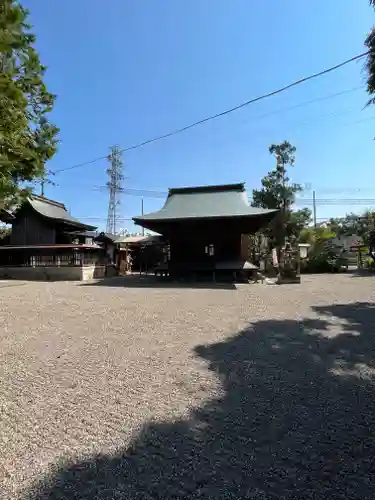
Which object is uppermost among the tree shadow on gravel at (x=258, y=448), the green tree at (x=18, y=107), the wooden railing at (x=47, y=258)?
the green tree at (x=18, y=107)

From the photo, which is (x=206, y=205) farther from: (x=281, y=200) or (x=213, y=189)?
(x=281, y=200)

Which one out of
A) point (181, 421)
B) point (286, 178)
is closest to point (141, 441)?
point (181, 421)

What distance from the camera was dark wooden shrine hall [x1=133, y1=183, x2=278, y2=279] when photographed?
552 inches

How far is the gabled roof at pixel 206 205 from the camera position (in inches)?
541

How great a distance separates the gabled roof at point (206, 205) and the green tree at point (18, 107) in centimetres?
1009

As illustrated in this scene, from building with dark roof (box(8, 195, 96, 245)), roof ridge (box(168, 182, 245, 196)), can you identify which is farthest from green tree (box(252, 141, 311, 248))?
building with dark roof (box(8, 195, 96, 245))

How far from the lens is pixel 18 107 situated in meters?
2.29

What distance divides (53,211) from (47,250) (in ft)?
17.8

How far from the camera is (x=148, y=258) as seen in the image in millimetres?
25109

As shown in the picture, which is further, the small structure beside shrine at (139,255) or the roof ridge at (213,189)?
the small structure beside shrine at (139,255)

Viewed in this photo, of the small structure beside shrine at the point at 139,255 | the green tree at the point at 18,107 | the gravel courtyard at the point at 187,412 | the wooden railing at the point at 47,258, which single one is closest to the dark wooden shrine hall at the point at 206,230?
the wooden railing at the point at 47,258

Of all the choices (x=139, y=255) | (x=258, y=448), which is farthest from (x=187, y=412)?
(x=139, y=255)

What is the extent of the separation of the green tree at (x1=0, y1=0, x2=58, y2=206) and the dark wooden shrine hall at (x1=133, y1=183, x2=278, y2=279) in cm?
1029

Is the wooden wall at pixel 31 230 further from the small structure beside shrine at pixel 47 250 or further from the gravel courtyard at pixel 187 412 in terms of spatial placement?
the gravel courtyard at pixel 187 412
